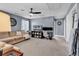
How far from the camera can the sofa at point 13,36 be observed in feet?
8.14

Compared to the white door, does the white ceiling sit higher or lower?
higher

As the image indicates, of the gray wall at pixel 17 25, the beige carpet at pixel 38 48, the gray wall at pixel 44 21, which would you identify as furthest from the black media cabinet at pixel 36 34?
the gray wall at pixel 17 25

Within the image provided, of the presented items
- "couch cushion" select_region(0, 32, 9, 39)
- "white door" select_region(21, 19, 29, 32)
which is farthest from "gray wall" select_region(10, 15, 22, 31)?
"couch cushion" select_region(0, 32, 9, 39)

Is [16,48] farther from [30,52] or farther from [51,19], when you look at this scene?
[51,19]

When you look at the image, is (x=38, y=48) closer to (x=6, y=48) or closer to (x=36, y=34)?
(x=36, y=34)

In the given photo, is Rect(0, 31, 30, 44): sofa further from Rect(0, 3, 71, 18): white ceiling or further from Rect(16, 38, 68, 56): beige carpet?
Rect(0, 3, 71, 18): white ceiling

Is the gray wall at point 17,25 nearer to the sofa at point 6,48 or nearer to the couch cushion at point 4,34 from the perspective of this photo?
the couch cushion at point 4,34

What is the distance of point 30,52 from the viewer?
8.84 ft

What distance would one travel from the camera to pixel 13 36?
107 inches

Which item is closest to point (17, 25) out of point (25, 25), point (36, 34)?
point (25, 25)

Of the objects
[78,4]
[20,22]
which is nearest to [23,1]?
[20,22]

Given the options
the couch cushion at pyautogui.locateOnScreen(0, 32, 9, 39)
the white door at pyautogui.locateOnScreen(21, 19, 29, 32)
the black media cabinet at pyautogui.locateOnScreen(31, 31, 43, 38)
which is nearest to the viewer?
the couch cushion at pyautogui.locateOnScreen(0, 32, 9, 39)

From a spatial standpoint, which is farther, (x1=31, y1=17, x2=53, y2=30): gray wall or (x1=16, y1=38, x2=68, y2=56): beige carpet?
(x1=31, y1=17, x2=53, y2=30): gray wall

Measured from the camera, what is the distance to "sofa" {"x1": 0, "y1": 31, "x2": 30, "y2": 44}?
2.48 metres
